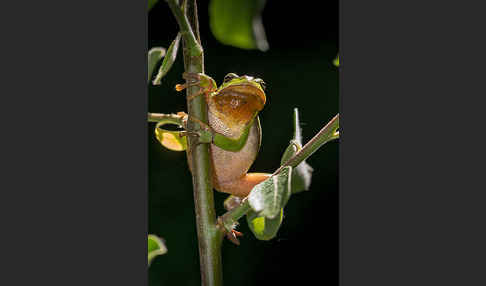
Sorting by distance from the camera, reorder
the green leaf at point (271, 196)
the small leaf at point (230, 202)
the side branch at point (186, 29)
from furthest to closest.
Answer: the small leaf at point (230, 202) → the side branch at point (186, 29) → the green leaf at point (271, 196)

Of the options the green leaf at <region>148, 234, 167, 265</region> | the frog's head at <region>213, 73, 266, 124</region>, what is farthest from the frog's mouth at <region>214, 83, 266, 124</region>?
the green leaf at <region>148, 234, 167, 265</region>

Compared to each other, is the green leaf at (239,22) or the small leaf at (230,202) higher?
the green leaf at (239,22)

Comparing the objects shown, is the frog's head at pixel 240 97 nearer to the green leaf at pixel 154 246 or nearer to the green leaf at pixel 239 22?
the green leaf at pixel 239 22

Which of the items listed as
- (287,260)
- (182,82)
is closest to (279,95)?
(182,82)

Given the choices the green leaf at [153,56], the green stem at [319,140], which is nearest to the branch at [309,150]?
the green stem at [319,140]

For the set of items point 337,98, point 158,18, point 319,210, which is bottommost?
point 319,210

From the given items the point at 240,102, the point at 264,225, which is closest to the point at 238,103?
the point at 240,102

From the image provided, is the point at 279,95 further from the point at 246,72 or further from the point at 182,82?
the point at 182,82
